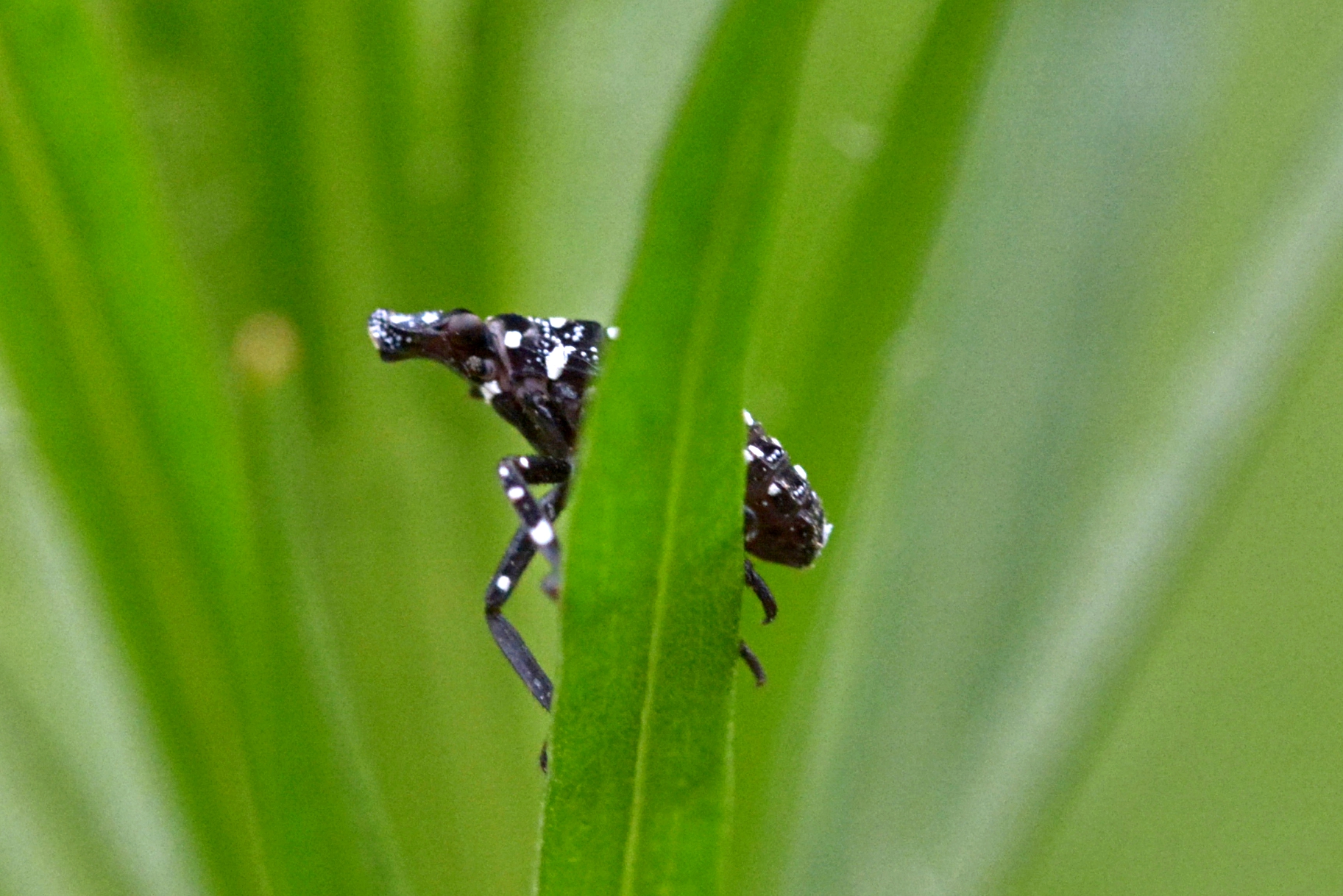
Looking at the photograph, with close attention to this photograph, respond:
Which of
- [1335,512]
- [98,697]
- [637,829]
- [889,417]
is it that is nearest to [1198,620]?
[1335,512]

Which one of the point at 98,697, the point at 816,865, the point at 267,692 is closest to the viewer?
the point at 267,692

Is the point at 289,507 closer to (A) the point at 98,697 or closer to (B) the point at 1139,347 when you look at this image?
(A) the point at 98,697

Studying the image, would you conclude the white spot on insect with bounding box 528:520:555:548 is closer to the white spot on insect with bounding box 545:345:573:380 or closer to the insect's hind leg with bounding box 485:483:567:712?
the insect's hind leg with bounding box 485:483:567:712

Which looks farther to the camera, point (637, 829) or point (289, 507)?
point (289, 507)

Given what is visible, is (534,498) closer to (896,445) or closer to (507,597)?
(507,597)

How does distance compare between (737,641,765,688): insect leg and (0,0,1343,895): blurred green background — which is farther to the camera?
(0,0,1343,895): blurred green background

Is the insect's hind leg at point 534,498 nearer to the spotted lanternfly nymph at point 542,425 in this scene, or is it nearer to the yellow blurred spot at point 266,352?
the spotted lanternfly nymph at point 542,425

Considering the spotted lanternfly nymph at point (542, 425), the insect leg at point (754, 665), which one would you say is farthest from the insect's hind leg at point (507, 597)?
the insect leg at point (754, 665)

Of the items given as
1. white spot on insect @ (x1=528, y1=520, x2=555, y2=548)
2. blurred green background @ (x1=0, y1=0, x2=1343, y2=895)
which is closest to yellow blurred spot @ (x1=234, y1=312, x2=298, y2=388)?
blurred green background @ (x1=0, y1=0, x2=1343, y2=895)
